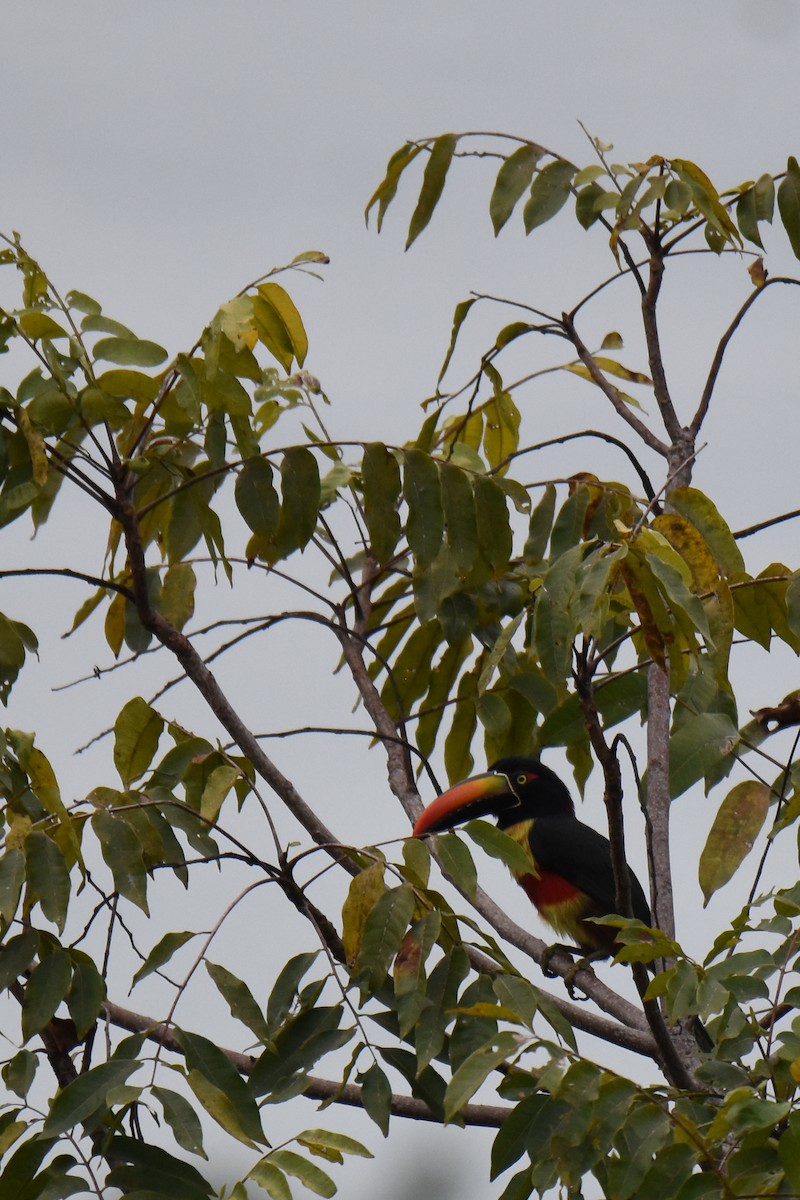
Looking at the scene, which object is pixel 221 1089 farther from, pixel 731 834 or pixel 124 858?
pixel 731 834

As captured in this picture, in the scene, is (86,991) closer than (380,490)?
Yes

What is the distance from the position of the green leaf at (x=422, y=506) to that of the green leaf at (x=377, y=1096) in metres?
1.10

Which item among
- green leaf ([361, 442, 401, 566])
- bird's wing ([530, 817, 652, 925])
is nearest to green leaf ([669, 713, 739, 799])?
green leaf ([361, 442, 401, 566])

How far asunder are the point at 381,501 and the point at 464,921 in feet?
3.33

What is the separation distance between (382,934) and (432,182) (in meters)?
1.99

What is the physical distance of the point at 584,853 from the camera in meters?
5.30

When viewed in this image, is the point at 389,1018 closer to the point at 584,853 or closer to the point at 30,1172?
the point at 30,1172

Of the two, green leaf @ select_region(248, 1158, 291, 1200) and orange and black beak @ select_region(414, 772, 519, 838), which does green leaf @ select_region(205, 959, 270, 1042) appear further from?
orange and black beak @ select_region(414, 772, 519, 838)

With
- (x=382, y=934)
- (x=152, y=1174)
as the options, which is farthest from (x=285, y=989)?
(x=152, y=1174)

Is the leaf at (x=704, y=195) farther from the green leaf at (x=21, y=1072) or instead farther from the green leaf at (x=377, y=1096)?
the green leaf at (x=21, y=1072)

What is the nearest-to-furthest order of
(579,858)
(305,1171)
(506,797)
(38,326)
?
(305,1171) < (38,326) < (506,797) < (579,858)

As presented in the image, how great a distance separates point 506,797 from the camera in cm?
518

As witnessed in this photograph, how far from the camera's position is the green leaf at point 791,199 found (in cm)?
350

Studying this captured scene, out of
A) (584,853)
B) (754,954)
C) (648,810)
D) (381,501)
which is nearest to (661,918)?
(648,810)
